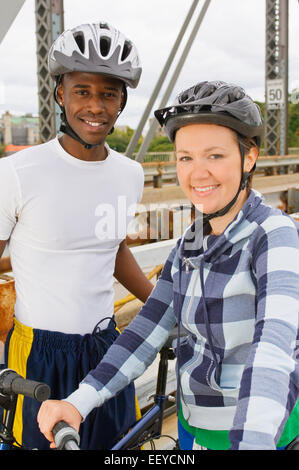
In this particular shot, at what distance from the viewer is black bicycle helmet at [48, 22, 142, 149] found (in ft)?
6.34

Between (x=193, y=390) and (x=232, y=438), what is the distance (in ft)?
1.35

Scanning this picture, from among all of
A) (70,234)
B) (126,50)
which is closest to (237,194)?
(70,234)

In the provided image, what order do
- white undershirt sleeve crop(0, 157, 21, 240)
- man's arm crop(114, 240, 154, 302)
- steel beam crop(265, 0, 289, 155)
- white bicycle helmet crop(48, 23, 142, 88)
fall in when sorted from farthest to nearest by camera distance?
steel beam crop(265, 0, 289, 155) < man's arm crop(114, 240, 154, 302) < white bicycle helmet crop(48, 23, 142, 88) < white undershirt sleeve crop(0, 157, 21, 240)

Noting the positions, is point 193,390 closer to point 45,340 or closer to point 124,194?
point 45,340

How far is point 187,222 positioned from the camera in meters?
5.08

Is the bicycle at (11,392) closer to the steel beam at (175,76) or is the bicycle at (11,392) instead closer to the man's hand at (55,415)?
the man's hand at (55,415)

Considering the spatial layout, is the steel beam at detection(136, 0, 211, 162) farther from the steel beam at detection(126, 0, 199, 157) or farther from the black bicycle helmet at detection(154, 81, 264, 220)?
the black bicycle helmet at detection(154, 81, 264, 220)

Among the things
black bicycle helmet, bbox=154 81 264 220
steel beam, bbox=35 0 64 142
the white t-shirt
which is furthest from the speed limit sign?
black bicycle helmet, bbox=154 81 264 220

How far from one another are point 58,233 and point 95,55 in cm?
71

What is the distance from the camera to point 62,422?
1.32 metres

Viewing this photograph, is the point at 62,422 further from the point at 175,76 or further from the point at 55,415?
the point at 175,76

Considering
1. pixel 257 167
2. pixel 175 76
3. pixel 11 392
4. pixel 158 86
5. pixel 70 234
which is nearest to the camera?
pixel 11 392

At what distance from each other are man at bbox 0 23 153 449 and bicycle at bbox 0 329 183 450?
0.16 m
